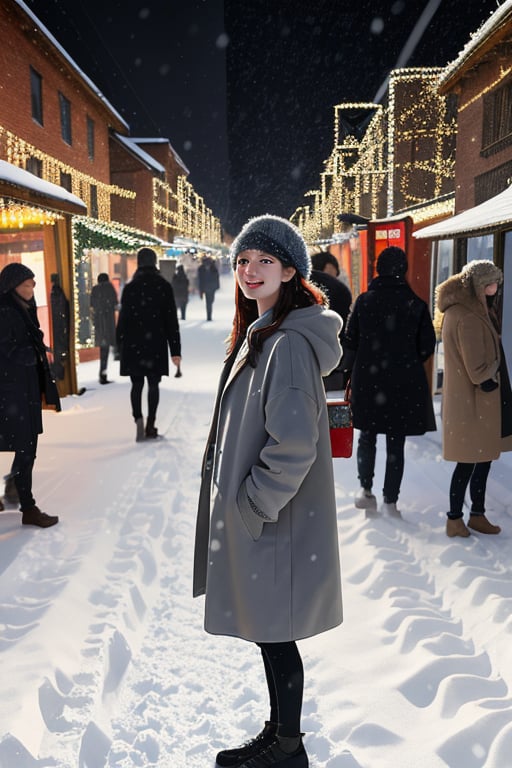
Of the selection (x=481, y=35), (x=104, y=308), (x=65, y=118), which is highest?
(x=65, y=118)

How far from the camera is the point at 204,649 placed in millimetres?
3387

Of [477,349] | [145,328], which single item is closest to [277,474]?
[477,349]

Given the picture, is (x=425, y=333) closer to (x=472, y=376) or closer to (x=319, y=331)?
(x=472, y=376)

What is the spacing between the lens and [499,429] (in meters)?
4.55

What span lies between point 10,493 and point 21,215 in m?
4.30

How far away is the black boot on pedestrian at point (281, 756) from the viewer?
239cm

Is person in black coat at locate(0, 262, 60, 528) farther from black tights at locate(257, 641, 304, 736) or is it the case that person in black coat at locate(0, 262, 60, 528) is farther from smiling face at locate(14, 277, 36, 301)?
black tights at locate(257, 641, 304, 736)

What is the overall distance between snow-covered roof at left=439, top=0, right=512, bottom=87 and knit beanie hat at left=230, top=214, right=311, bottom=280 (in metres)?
7.14

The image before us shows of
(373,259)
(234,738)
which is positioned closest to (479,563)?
(234,738)

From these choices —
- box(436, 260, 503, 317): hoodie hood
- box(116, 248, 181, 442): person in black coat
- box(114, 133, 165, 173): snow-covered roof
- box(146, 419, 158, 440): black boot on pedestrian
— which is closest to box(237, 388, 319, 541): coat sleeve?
box(436, 260, 503, 317): hoodie hood

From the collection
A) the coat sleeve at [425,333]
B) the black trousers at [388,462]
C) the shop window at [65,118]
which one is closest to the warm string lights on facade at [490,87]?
the coat sleeve at [425,333]

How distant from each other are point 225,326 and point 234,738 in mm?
19762

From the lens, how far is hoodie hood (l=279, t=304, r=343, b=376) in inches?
82.2

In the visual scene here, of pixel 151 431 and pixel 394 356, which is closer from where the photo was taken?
pixel 394 356
